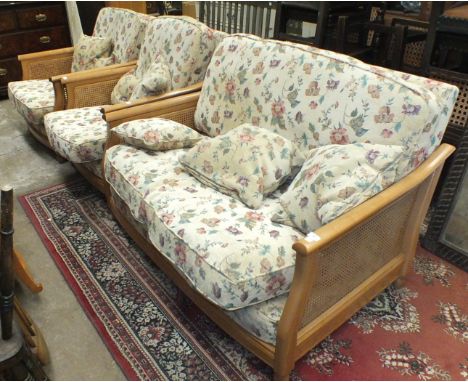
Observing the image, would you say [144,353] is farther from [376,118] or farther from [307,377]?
[376,118]

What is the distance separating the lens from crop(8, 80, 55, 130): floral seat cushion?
257 cm

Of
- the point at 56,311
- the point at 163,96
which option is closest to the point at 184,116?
the point at 163,96

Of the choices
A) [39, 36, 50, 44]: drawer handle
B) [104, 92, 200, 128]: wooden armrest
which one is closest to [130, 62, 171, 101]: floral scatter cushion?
[104, 92, 200, 128]: wooden armrest

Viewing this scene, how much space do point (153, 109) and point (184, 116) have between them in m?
0.19

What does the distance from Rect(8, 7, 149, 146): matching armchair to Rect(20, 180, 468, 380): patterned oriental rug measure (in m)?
0.98

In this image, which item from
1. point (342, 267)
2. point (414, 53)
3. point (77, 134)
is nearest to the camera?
point (342, 267)

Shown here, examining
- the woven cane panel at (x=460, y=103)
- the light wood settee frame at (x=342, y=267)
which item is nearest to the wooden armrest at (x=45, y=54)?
the light wood settee frame at (x=342, y=267)

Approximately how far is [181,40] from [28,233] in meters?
1.33

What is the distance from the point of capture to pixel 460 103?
6.46 feet

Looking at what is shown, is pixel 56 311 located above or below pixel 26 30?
below

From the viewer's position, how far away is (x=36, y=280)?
1804mm

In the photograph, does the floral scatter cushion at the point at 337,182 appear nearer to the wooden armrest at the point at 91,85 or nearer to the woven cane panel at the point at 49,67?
the wooden armrest at the point at 91,85

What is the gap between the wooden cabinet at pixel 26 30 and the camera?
11.8 feet

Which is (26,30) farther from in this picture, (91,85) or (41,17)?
(91,85)
